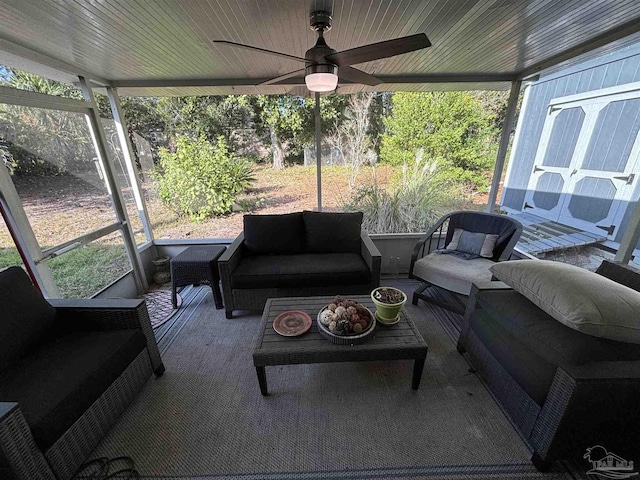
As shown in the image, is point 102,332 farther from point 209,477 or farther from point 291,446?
point 291,446

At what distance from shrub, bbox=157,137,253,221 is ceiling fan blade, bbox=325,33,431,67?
7.80ft

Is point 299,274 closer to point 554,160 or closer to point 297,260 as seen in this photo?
point 297,260

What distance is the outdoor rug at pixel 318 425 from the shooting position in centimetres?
130

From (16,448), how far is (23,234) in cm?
156

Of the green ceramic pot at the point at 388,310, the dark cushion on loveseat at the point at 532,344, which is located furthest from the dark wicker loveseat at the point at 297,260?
the dark cushion on loveseat at the point at 532,344

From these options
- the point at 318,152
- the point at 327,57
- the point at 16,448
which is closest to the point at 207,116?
the point at 318,152

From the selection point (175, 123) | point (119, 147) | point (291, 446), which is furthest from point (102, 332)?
point (175, 123)

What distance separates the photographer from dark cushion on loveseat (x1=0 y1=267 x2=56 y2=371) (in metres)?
1.33

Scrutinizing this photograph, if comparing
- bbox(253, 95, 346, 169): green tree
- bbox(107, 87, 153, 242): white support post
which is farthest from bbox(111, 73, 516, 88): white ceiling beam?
bbox(253, 95, 346, 169): green tree

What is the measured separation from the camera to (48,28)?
5.16 feet

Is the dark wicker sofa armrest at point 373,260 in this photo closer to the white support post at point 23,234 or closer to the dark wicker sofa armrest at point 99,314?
the dark wicker sofa armrest at point 99,314

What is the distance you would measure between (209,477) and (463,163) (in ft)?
13.1

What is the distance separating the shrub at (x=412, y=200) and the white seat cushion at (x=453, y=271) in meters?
0.90

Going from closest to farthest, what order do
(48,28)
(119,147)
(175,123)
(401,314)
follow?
(48,28) < (401,314) < (119,147) < (175,123)
